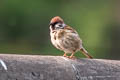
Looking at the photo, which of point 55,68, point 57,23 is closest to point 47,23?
point 57,23

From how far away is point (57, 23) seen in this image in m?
7.43

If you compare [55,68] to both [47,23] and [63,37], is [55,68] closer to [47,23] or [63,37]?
[63,37]

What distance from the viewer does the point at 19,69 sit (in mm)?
5383

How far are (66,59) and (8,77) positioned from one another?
90 cm

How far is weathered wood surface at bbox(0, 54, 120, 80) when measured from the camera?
538 cm

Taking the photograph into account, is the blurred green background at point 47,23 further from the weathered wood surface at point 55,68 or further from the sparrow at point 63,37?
the weathered wood surface at point 55,68

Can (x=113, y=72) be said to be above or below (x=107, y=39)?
above

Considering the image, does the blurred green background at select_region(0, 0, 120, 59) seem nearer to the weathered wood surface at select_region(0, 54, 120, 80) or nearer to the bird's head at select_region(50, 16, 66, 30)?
the bird's head at select_region(50, 16, 66, 30)

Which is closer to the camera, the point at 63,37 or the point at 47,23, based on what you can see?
the point at 63,37

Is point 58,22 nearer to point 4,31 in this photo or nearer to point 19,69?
point 19,69

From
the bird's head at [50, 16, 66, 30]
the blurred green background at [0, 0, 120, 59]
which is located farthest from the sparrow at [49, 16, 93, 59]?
the blurred green background at [0, 0, 120, 59]

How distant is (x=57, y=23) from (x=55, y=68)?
1813 mm

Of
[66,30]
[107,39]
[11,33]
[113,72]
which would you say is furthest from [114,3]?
[113,72]

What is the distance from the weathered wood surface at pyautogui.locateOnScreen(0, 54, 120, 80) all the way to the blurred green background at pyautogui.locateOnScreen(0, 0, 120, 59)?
12.7 metres
